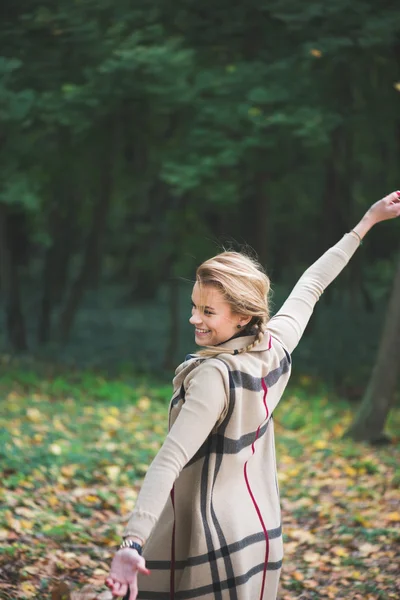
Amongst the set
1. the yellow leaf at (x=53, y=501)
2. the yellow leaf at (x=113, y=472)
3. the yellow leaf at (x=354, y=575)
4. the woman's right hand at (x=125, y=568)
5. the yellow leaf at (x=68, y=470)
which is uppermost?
the woman's right hand at (x=125, y=568)

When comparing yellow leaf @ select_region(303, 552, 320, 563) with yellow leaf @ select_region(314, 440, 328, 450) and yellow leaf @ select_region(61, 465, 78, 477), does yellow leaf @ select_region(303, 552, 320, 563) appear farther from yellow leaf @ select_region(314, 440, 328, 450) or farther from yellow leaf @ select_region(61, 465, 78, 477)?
yellow leaf @ select_region(314, 440, 328, 450)

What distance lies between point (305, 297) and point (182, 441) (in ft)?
3.22

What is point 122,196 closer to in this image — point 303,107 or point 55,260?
point 55,260

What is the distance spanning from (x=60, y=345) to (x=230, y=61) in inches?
309

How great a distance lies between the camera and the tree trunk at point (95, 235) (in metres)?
16.2

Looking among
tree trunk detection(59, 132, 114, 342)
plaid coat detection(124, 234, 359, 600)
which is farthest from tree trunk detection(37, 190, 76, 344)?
plaid coat detection(124, 234, 359, 600)

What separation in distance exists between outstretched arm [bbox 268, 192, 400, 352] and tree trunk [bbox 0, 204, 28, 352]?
13.5 metres

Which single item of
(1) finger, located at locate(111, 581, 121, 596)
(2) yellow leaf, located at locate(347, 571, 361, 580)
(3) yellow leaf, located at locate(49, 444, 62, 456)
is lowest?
(2) yellow leaf, located at locate(347, 571, 361, 580)

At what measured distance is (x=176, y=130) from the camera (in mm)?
15094

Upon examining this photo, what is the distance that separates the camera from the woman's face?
8.43 ft

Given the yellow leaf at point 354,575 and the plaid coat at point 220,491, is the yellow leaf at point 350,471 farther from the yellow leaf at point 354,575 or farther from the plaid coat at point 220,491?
the plaid coat at point 220,491

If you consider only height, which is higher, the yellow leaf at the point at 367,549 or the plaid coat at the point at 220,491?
the plaid coat at the point at 220,491

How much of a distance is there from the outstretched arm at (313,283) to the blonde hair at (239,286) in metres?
0.26

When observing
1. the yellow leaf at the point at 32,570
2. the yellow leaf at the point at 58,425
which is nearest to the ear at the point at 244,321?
the yellow leaf at the point at 32,570
